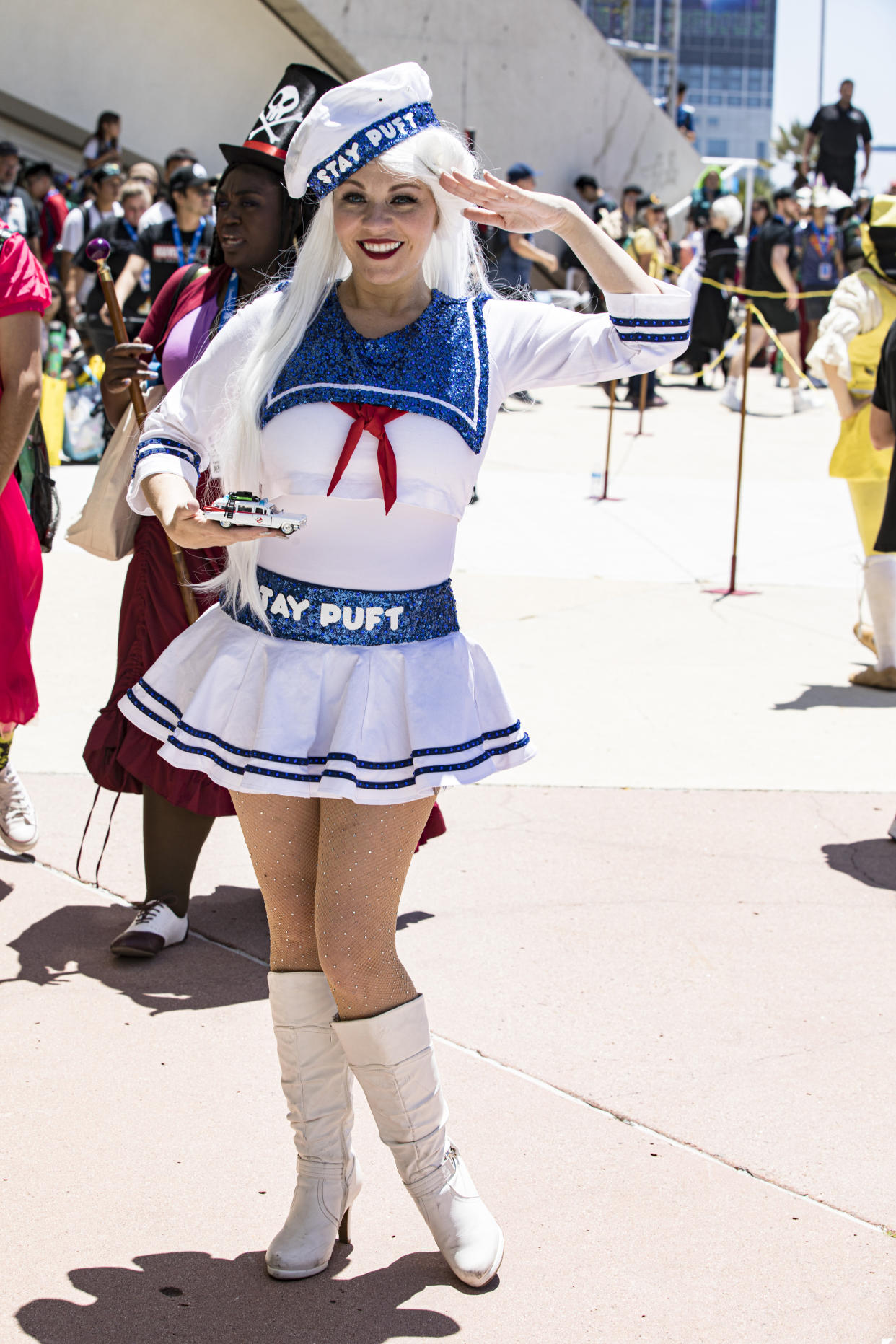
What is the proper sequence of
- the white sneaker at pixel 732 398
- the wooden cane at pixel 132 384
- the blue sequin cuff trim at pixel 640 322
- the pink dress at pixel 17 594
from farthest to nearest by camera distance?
the white sneaker at pixel 732 398
the pink dress at pixel 17 594
the wooden cane at pixel 132 384
the blue sequin cuff trim at pixel 640 322

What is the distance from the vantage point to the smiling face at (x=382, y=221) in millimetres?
2389

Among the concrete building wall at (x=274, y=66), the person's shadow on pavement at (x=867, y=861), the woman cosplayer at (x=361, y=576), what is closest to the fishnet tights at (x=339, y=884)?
the woman cosplayer at (x=361, y=576)

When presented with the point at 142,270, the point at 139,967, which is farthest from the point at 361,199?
the point at 142,270

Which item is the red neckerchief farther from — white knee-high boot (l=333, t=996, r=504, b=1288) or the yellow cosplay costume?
the yellow cosplay costume

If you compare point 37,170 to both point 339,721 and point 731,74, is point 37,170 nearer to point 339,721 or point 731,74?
point 339,721

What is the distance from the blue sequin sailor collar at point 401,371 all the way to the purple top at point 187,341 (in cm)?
122

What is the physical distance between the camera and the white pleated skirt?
2.36 meters

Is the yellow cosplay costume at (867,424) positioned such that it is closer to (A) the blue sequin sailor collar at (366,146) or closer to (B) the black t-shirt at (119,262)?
(A) the blue sequin sailor collar at (366,146)

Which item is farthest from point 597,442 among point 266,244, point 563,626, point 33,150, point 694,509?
point 266,244

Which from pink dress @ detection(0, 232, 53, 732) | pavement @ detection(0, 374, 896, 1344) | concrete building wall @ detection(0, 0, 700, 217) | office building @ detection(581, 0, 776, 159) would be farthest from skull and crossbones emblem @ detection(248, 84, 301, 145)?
office building @ detection(581, 0, 776, 159)

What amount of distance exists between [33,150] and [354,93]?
15343mm

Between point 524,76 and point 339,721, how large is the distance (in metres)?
19.3

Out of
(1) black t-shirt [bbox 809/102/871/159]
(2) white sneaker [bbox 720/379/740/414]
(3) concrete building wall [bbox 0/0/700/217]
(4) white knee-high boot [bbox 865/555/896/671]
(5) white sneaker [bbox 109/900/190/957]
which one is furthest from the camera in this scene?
(1) black t-shirt [bbox 809/102/871/159]

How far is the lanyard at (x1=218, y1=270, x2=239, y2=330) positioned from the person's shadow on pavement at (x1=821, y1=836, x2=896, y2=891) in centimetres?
242
